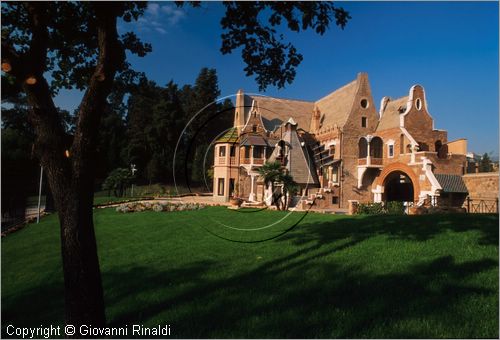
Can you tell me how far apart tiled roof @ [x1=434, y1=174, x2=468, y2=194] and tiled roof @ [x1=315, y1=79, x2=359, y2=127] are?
1062 cm

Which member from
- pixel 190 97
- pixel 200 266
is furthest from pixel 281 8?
pixel 190 97

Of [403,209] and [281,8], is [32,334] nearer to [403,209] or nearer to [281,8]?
[281,8]

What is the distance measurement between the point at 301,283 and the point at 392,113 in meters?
33.0

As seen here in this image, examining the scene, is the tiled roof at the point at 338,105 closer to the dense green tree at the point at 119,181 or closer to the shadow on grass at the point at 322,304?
the dense green tree at the point at 119,181

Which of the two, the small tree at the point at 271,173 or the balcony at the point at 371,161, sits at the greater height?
the balcony at the point at 371,161

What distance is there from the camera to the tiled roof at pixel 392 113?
3291 centimetres

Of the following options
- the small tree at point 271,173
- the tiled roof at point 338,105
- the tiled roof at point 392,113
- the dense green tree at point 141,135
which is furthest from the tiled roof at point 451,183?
the dense green tree at point 141,135

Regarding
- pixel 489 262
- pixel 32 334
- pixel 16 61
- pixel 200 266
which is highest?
pixel 16 61

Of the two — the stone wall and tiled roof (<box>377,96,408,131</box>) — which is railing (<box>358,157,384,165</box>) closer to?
tiled roof (<box>377,96,408,131</box>)

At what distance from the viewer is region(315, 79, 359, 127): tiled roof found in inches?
1339

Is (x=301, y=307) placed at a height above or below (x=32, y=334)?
above

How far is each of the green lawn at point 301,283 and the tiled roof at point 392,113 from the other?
2475 cm

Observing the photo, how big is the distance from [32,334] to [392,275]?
250 inches

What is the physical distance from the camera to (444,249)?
712 centimetres
